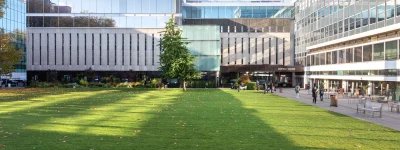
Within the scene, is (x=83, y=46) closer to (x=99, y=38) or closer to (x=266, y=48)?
(x=99, y=38)

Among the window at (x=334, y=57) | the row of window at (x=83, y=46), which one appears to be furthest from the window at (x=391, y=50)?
the row of window at (x=83, y=46)

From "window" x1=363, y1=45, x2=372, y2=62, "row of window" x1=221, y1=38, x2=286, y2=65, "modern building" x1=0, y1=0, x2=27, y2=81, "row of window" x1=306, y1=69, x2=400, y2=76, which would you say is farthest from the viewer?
"row of window" x1=221, y1=38, x2=286, y2=65

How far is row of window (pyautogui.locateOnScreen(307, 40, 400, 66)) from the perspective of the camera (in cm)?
4916

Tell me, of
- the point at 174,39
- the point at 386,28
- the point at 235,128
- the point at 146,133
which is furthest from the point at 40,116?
the point at 174,39

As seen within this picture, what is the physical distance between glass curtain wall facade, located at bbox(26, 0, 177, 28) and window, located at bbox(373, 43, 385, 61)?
170 feet

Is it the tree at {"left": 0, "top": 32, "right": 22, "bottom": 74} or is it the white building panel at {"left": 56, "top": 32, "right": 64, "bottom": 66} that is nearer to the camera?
the tree at {"left": 0, "top": 32, "right": 22, "bottom": 74}

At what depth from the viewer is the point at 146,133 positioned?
58.7 ft

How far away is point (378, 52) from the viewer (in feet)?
176

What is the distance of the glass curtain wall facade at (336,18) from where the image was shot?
167 feet

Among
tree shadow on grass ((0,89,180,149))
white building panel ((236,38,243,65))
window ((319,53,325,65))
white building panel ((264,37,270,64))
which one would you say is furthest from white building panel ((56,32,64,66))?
tree shadow on grass ((0,89,180,149))

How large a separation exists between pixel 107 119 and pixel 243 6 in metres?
91.9

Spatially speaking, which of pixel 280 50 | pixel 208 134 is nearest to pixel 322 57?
pixel 280 50

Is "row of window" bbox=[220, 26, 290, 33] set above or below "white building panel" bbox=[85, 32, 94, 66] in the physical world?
above

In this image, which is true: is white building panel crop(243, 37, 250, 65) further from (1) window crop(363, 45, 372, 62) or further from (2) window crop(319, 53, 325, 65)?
(1) window crop(363, 45, 372, 62)
